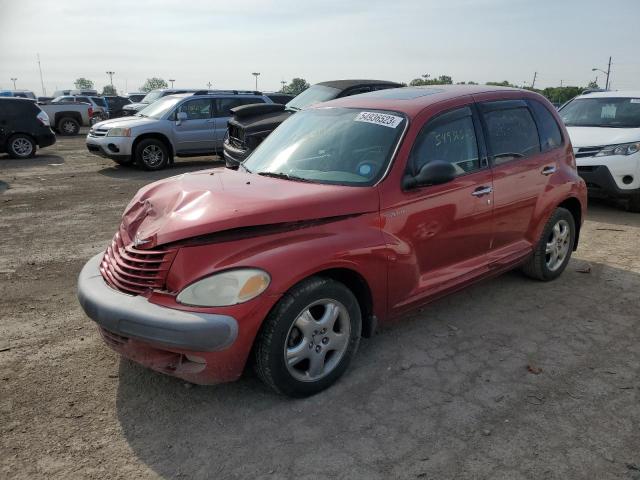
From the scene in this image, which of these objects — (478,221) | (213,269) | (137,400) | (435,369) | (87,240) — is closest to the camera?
(213,269)

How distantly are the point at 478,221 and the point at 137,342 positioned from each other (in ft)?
8.33

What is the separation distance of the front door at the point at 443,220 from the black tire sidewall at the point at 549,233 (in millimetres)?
911

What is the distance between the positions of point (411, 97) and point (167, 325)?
2.51 metres

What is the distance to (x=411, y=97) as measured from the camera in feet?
13.4

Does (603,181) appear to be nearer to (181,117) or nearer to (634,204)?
(634,204)

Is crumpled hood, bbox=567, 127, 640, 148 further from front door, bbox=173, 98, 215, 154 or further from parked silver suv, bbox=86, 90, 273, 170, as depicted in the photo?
front door, bbox=173, 98, 215, 154

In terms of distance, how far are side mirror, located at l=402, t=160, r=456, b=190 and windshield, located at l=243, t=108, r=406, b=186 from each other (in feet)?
0.63

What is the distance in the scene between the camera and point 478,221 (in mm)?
4008

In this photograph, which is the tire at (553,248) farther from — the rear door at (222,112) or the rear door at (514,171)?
the rear door at (222,112)

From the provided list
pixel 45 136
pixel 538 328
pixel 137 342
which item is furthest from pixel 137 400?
pixel 45 136

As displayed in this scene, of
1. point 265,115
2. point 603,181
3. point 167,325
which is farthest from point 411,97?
point 265,115

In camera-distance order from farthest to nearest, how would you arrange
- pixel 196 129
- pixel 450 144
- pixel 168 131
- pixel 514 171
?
pixel 196 129
pixel 168 131
pixel 514 171
pixel 450 144

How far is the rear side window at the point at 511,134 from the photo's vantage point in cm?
421

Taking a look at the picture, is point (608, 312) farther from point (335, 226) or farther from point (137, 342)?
point (137, 342)
